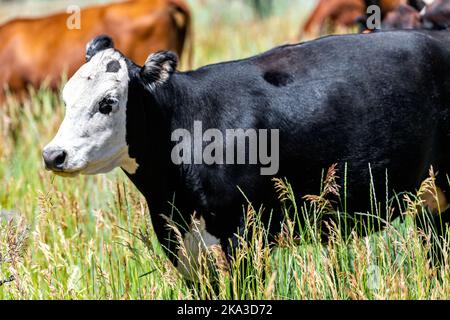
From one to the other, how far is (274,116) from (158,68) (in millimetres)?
572

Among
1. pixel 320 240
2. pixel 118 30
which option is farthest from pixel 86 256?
pixel 118 30

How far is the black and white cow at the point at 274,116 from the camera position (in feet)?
13.9

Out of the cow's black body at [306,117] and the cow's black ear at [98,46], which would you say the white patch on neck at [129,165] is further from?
the cow's black ear at [98,46]

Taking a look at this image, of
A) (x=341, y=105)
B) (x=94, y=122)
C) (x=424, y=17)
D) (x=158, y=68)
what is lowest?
(x=94, y=122)

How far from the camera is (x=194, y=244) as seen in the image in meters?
4.39

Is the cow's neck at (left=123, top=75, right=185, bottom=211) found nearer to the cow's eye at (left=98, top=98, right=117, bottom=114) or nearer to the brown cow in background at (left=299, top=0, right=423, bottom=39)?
the cow's eye at (left=98, top=98, right=117, bottom=114)

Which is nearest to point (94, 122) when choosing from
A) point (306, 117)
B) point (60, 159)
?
point (60, 159)

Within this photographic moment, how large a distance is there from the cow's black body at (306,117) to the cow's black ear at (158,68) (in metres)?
0.05

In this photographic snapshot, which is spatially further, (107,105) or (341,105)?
(341,105)

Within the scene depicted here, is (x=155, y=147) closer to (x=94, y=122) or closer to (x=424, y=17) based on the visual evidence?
(x=94, y=122)

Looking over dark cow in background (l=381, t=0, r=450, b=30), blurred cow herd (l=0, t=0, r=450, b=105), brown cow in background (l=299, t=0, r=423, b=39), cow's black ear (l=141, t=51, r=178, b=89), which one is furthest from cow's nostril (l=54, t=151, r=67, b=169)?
brown cow in background (l=299, t=0, r=423, b=39)

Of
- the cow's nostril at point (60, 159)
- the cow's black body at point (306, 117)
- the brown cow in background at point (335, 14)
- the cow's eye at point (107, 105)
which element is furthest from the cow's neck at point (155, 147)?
the brown cow in background at point (335, 14)

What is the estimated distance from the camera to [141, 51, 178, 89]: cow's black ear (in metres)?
4.27

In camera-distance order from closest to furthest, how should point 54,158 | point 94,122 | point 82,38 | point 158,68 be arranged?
point 54,158 < point 94,122 < point 158,68 < point 82,38
